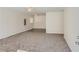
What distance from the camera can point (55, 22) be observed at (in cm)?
911

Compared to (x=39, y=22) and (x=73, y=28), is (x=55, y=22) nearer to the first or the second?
(x=39, y=22)

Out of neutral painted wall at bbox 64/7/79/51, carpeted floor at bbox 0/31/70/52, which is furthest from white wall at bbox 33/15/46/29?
neutral painted wall at bbox 64/7/79/51

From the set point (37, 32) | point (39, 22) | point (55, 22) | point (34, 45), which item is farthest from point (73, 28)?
point (39, 22)

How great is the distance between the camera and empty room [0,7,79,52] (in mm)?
4570

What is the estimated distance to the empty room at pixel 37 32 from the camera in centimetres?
457

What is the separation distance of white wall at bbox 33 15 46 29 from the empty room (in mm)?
305

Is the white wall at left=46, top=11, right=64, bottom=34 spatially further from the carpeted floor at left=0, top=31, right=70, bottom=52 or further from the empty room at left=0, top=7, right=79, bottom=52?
the carpeted floor at left=0, top=31, right=70, bottom=52

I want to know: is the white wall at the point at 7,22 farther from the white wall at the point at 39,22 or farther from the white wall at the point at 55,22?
the white wall at the point at 39,22

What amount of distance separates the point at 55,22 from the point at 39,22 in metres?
5.14

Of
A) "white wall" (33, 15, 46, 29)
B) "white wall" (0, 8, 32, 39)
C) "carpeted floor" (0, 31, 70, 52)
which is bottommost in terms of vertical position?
"white wall" (33, 15, 46, 29)
